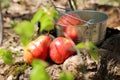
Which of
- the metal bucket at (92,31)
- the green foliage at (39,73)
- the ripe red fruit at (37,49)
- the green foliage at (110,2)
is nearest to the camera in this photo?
the green foliage at (39,73)

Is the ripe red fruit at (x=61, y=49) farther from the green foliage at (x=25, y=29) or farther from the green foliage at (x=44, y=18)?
the green foliage at (x=25, y=29)

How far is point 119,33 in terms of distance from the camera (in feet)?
5.80

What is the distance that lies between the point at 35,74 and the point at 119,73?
0.65 meters

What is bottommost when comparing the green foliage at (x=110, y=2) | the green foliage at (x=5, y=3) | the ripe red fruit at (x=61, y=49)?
the green foliage at (x=110, y=2)

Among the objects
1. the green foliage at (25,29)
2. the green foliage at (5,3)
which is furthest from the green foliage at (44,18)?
the green foliage at (5,3)

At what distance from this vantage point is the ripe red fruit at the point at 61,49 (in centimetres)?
146

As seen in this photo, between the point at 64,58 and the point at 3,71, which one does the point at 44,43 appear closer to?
the point at 64,58

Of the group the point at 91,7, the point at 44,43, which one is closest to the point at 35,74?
the point at 44,43

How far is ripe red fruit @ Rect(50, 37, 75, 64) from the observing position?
4.79 feet

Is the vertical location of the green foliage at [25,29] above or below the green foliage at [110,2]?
above

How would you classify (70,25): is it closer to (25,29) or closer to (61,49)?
(61,49)

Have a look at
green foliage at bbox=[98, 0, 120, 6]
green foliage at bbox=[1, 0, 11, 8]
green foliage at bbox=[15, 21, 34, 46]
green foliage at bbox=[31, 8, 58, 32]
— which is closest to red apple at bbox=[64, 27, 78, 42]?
green foliage at bbox=[31, 8, 58, 32]

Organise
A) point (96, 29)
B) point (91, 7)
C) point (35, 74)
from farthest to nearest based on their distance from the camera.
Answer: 1. point (91, 7)
2. point (96, 29)
3. point (35, 74)

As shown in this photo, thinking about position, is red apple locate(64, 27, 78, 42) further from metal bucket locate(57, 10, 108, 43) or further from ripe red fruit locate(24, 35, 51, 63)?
ripe red fruit locate(24, 35, 51, 63)
